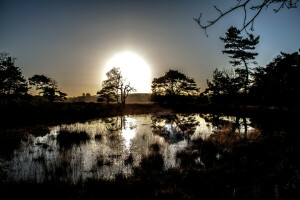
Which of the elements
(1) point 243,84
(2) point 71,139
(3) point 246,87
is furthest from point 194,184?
(1) point 243,84

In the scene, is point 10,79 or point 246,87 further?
point 10,79

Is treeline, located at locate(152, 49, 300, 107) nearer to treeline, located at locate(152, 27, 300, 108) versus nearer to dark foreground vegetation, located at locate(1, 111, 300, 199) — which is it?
treeline, located at locate(152, 27, 300, 108)

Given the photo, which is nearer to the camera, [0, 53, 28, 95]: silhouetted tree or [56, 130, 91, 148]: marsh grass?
[56, 130, 91, 148]: marsh grass

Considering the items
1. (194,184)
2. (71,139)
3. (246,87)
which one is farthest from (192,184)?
(246,87)

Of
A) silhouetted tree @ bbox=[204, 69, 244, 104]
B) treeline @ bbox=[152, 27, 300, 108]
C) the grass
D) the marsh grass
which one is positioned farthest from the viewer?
silhouetted tree @ bbox=[204, 69, 244, 104]

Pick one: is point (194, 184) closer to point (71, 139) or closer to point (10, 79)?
point (71, 139)

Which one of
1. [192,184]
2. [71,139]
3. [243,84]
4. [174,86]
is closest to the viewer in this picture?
[192,184]

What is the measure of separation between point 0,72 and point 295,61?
65.5m

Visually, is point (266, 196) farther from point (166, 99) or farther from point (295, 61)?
point (166, 99)

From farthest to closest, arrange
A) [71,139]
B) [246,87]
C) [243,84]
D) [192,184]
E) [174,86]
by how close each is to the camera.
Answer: [174,86] < [243,84] < [246,87] < [71,139] < [192,184]

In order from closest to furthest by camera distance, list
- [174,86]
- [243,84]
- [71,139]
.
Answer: [71,139]
[243,84]
[174,86]

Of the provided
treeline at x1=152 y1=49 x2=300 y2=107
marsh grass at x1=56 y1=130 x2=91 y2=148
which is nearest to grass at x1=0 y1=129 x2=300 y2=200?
Answer: marsh grass at x1=56 y1=130 x2=91 y2=148

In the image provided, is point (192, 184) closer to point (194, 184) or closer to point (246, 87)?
point (194, 184)

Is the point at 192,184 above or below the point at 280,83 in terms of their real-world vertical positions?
below
